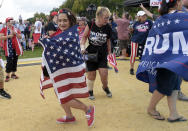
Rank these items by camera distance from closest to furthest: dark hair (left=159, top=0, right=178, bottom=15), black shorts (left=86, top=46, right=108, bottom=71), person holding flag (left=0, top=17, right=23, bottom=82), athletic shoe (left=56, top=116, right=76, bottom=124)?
dark hair (left=159, top=0, right=178, bottom=15) < athletic shoe (left=56, top=116, right=76, bottom=124) < black shorts (left=86, top=46, right=108, bottom=71) < person holding flag (left=0, top=17, right=23, bottom=82)

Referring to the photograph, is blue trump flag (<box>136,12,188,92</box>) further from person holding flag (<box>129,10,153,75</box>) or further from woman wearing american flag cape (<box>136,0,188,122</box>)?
person holding flag (<box>129,10,153,75</box>)

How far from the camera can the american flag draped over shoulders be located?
9.59ft

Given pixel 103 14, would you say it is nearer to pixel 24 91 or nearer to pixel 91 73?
pixel 91 73

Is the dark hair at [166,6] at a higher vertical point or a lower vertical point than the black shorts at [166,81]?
higher

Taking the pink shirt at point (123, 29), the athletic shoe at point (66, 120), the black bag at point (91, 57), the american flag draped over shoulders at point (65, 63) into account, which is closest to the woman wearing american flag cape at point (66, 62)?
the american flag draped over shoulders at point (65, 63)

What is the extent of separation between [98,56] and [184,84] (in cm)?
254

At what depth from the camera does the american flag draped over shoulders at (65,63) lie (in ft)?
9.59

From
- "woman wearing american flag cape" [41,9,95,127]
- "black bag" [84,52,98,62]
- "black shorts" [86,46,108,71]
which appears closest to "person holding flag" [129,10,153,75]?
"black shorts" [86,46,108,71]

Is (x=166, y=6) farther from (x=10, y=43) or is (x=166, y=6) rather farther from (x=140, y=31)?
(x=10, y=43)

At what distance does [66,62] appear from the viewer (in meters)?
2.99

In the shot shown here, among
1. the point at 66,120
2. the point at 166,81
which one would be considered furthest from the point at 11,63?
the point at 166,81

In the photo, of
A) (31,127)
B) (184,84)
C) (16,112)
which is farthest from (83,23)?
(31,127)

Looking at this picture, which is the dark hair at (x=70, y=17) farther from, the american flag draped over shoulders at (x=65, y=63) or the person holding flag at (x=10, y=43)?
the person holding flag at (x=10, y=43)

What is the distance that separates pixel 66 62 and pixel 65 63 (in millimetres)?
20
